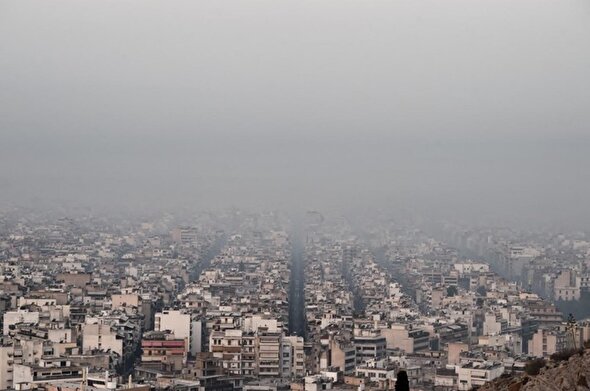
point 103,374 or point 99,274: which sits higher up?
point 99,274

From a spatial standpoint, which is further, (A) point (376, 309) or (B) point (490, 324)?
(A) point (376, 309)

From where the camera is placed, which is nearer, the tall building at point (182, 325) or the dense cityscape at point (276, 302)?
the dense cityscape at point (276, 302)

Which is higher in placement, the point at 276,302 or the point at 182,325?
the point at 276,302

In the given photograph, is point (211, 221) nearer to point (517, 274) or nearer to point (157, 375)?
point (517, 274)

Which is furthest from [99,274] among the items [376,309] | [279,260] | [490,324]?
[490,324]

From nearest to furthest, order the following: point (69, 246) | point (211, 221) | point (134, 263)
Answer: point (134, 263) < point (69, 246) < point (211, 221)

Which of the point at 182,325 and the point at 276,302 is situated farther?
the point at 276,302

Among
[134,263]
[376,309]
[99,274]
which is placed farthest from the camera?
[134,263]

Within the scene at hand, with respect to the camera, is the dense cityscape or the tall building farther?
the tall building
